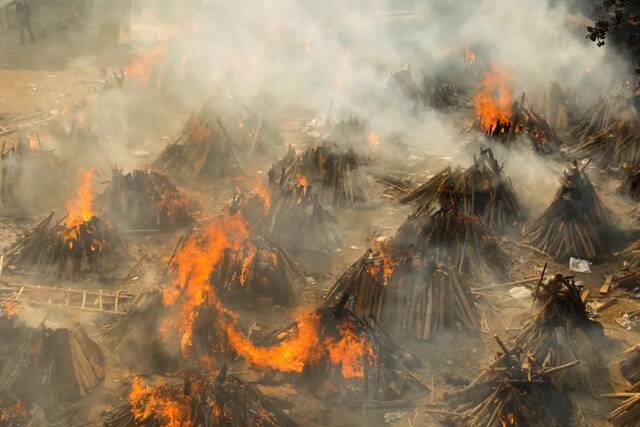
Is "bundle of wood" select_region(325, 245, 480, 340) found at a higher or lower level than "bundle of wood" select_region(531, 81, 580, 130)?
lower

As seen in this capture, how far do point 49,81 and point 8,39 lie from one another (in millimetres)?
3608

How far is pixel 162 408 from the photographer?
22.0 feet

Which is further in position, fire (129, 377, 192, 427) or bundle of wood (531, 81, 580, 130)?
bundle of wood (531, 81, 580, 130)

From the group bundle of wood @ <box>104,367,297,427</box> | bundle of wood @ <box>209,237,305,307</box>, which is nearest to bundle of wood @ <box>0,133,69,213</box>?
bundle of wood @ <box>209,237,305,307</box>

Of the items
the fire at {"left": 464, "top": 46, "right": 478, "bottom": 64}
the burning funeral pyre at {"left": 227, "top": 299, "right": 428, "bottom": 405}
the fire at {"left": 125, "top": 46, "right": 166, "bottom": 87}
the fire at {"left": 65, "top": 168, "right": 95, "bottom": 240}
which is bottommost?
the burning funeral pyre at {"left": 227, "top": 299, "right": 428, "bottom": 405}

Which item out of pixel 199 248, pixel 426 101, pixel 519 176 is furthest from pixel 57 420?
pixel 426 101

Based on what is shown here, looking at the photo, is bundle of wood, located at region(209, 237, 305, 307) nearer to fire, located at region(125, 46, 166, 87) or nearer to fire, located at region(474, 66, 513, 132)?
fire, located at region(474, 66, 513, 132)

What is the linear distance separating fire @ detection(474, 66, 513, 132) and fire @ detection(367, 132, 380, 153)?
2.48 meters

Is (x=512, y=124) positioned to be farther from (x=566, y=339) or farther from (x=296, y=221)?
(x=566, y=339)

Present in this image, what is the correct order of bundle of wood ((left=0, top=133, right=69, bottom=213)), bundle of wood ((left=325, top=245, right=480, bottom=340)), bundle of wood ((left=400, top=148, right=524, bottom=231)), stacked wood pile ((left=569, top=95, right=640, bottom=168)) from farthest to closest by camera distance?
stacked wood pile ((left=569, top=95, right=640, bottom=168)) → bundle of wood ((left=400, top=148, right=524, bottom=231)) → bundle of wood ((left=0, top=133, right=69, bottom=213)) → bundle of wood ((left=325, top=245, right=480, bottom=340))

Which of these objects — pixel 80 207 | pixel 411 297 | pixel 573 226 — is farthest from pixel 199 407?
pixel 573 226

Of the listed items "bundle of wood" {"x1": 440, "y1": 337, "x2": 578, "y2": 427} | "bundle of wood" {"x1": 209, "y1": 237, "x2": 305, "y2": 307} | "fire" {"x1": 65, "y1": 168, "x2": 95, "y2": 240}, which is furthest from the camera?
"fire" {"x1": 65, "y1": 168, "x2": 95, "y2": 240}

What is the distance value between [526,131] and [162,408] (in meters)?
10.4

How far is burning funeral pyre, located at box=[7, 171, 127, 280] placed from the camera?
9758 millimetres
